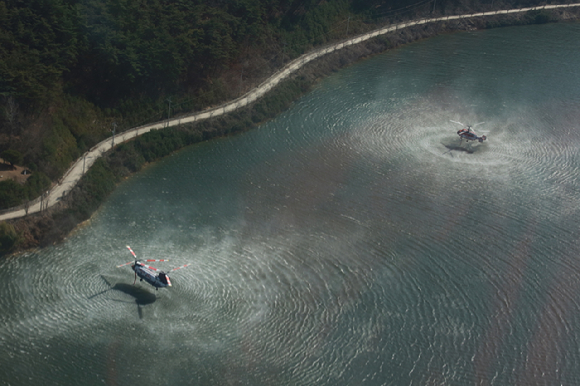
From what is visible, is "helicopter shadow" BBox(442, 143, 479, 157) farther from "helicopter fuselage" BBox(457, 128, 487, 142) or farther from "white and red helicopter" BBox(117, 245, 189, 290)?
"white and red helicopter" BBox(117, 245, 189, 290)

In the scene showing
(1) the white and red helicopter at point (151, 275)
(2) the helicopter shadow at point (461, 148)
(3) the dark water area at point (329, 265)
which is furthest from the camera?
(2) the helicopter shadow at point (461, 148)

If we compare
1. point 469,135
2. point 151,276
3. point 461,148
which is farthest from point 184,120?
point 469,135

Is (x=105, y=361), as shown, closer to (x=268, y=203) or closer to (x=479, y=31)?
(x=268, y=203)

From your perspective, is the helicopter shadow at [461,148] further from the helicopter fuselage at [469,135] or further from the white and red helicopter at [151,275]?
the white and red helicopter at [151,275]

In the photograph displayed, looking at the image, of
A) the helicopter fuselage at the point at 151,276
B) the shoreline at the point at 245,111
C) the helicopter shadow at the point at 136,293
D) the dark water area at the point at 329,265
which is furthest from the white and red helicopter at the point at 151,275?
the shoreline at the point at 245,111

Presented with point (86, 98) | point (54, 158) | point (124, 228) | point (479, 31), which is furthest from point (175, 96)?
point (479, 31)

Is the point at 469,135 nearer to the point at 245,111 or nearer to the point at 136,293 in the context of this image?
the point at 245,111

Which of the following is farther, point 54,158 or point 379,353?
point 54,158

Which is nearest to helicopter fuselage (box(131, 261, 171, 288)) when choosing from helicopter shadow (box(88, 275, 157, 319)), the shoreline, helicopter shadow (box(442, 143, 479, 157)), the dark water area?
helicopter shadow (box(88, 275, 157, 319))
